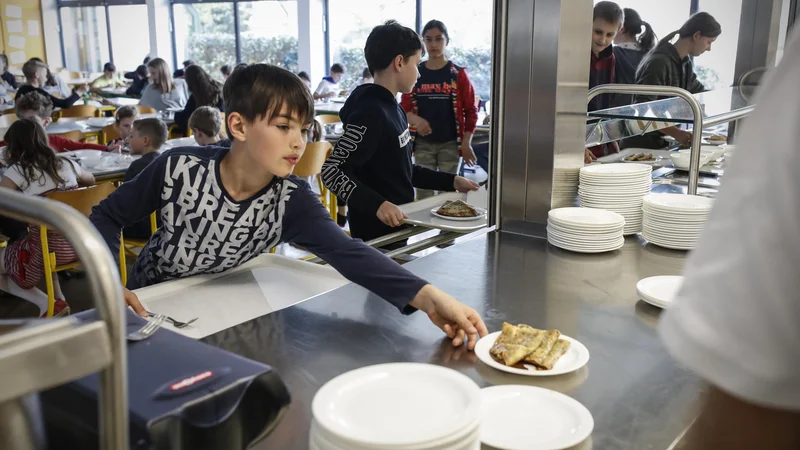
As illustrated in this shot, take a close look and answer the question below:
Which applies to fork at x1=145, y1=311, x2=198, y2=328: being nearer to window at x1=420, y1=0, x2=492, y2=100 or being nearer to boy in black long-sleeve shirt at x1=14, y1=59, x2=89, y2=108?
boy in black long-sleeve shirt at x1=14, y1=59, x2=89, y2=108

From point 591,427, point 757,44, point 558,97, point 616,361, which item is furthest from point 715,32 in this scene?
point 591,427

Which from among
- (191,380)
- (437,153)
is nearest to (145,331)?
(191,380)

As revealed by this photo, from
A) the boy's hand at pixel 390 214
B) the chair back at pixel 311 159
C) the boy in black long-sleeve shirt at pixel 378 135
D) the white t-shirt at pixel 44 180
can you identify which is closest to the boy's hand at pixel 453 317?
the boy's hand at pixel 390 214

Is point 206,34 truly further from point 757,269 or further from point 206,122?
point 757,269

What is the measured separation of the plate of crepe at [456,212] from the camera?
236cm

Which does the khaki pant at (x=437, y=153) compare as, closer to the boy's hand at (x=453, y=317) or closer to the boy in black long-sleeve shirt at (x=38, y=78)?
the boy's hand at (x=453, y=317)

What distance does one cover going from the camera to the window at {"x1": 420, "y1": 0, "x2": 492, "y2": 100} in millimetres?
8500

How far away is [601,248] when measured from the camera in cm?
170

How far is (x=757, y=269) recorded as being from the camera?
0.45m

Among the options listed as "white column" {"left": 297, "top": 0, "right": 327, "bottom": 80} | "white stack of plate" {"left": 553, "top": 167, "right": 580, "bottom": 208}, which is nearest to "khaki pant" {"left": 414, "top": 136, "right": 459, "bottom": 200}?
"white stack of plate" {"left": 553, "top": 167, "right": 580, "bottom": 208}

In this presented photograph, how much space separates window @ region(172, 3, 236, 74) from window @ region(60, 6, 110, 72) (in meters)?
2.04

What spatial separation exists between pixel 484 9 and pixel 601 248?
7263 mm

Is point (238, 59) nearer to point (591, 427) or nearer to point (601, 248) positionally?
point (601, 248)

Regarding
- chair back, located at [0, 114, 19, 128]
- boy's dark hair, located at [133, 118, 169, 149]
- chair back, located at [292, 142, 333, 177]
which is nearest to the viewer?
boy's dark hair, located at [133, 118, 169, 149]
